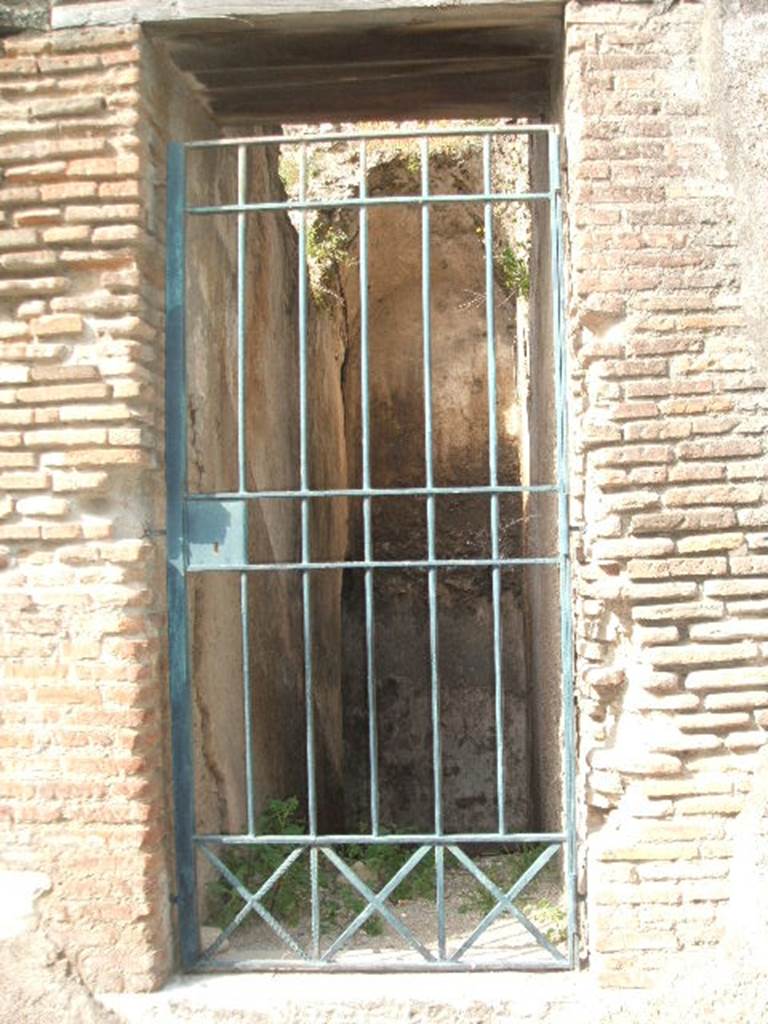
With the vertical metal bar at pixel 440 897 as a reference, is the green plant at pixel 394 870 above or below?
below

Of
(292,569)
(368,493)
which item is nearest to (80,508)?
(292,569)

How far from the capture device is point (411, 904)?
13.1 feet

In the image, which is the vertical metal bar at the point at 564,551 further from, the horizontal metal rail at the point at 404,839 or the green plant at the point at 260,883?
the green plant at the point at 260,883

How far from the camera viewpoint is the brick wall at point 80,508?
3.06 metres

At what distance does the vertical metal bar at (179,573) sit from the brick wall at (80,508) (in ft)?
0.41

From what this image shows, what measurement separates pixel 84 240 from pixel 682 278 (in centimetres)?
182

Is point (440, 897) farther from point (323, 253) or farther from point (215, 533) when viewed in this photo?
point (323, 253)

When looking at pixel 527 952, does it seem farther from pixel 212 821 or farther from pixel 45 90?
pixel 45 90

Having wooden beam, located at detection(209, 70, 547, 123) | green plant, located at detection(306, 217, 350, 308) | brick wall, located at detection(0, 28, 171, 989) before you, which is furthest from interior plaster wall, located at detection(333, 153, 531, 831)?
brick wall, located at detection(0, 28, 171, 989)

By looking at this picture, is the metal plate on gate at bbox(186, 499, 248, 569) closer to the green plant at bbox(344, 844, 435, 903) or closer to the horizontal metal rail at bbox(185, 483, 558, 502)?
the horizontal metal rail at bbox(185, 483, 558, 502)

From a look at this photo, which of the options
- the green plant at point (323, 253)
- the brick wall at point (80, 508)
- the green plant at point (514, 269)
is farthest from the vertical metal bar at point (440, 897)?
the green plant at point (323, 253)

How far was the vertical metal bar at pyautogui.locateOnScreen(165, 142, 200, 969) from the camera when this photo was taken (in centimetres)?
326

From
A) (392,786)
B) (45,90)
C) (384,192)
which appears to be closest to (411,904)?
(45,90)

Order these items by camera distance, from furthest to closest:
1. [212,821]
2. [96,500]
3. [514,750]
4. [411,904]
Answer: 1. [514,750]
2. [411,904]
3. [212,821]
4. [96,500]
